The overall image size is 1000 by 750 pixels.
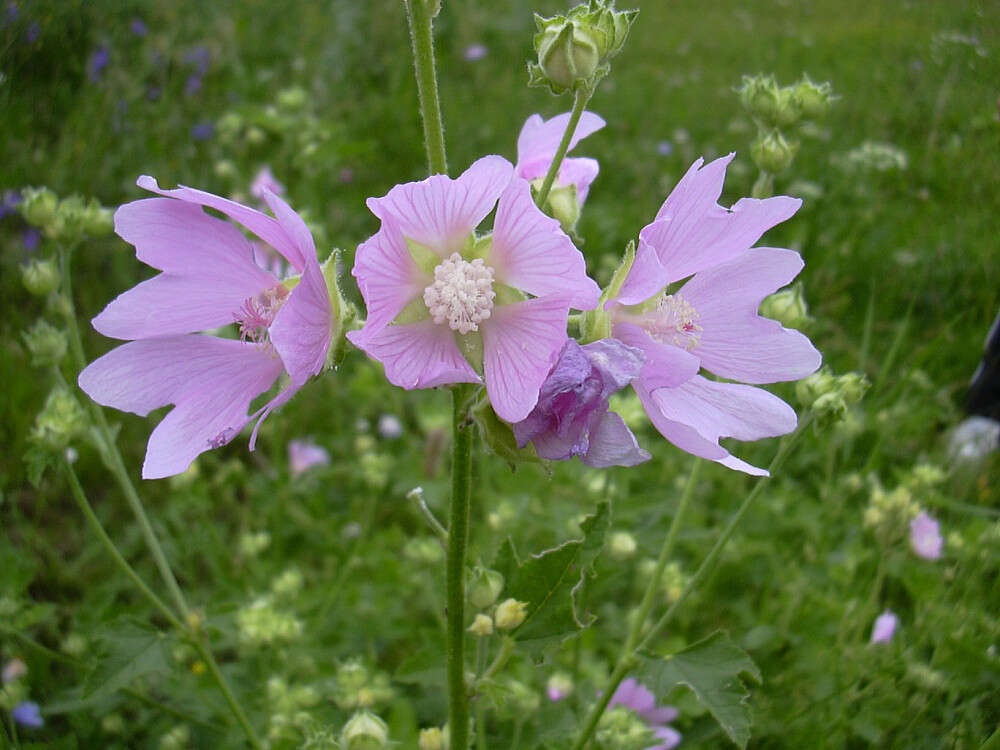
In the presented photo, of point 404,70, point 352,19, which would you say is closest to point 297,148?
point 404,70

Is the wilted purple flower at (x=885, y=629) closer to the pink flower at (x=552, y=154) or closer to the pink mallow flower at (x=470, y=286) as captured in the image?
the pink flower at (x=552, y=154)

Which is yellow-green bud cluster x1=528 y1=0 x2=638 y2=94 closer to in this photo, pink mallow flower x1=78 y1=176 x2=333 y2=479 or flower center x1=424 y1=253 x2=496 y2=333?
flower center x1=424 y1=253 x2=496 y2=333

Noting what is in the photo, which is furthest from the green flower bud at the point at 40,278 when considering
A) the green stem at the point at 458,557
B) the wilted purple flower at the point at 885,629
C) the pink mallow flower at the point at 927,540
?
the pink mallow flower at the point at 927,540

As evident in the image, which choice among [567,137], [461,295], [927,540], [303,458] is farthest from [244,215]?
[927,540]

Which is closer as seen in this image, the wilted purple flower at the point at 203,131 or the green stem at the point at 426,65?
the green stem at the point at 426,65

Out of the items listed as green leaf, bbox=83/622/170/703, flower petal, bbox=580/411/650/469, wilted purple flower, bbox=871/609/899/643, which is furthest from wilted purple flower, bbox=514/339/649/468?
wilted purple flower, bbox=871/609/899/643

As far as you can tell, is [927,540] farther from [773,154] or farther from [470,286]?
[470,286]
